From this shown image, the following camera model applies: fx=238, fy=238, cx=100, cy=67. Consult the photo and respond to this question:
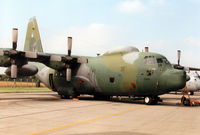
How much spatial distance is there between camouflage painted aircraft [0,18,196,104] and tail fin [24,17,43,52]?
18.1 feet

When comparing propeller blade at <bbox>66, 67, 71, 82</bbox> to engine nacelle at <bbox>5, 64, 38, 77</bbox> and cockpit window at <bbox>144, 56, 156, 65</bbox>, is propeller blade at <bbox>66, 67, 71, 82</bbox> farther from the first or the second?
cockpit window at <bbox>144, 56, 156, 65</bbox>

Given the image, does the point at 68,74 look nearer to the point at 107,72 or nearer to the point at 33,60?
the point at 33,60

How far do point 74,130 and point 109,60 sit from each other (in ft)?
47.8

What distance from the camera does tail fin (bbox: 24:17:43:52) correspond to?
33750mm

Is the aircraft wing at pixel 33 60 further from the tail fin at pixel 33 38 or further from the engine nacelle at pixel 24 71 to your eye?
the tail fin at pixel 33 38

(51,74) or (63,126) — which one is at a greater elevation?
(51,74)

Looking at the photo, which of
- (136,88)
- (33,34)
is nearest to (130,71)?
(136,88)

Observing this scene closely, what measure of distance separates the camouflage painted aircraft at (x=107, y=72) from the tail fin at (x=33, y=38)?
18.1 feet

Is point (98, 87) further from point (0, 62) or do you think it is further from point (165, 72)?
point (0, 62)

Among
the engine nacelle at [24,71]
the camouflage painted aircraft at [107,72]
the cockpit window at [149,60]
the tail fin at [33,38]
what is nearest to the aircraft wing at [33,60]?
the camouflage painted aircraft at [107,72]

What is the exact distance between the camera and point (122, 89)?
69.0ft

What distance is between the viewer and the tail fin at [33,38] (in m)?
33.8

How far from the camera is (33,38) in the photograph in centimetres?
3403

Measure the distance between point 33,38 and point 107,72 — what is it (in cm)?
1620
